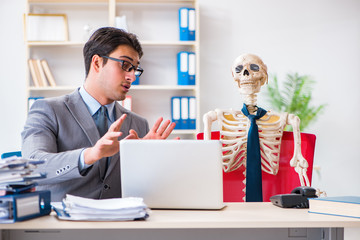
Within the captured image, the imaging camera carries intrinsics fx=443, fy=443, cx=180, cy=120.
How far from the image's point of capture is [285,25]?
452 centimetres

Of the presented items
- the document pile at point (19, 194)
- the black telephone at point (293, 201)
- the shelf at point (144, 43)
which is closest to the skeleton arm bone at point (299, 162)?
the black telephone at point (293, 201)

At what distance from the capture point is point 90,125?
2068 millimetres

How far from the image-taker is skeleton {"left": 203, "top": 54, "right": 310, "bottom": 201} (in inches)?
89.4

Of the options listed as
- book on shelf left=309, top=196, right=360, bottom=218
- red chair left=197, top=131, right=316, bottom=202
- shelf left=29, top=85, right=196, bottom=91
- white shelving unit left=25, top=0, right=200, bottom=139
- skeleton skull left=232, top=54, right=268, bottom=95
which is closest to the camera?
book on shelf left=309, top=196, right=360, bottom=218

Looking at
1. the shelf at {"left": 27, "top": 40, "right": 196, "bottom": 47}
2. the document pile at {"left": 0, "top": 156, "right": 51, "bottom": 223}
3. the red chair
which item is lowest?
the red chair

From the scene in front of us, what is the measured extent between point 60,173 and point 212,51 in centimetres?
307

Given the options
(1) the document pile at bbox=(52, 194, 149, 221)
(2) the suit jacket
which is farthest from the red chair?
(1) the document pile at bbox=(52, 194, 149, 221)

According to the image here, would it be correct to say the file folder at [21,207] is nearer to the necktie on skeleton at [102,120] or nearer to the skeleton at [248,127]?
the necktie on skeleton at [102,120]

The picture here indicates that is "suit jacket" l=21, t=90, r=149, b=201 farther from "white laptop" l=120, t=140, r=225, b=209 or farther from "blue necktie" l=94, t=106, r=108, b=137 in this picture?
"white laptop" l=120, t=140, r=225, b=209

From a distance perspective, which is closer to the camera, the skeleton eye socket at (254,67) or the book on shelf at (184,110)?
the skeleton eye socket at (254,67)

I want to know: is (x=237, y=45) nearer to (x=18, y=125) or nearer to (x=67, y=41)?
(x=67, y=41)

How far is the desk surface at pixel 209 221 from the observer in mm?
1231

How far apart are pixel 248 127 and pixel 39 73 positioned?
2.53 metres

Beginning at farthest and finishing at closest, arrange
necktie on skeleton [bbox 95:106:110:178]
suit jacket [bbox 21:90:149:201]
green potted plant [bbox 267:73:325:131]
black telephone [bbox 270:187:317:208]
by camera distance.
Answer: green potted plant [bbox 267:73:325:131] → necktie on skeleton [bbox 95:106:110:178] → suit jacket [bbox 21:90:149:201] → black telephone [bbox 270:187:317:208]
